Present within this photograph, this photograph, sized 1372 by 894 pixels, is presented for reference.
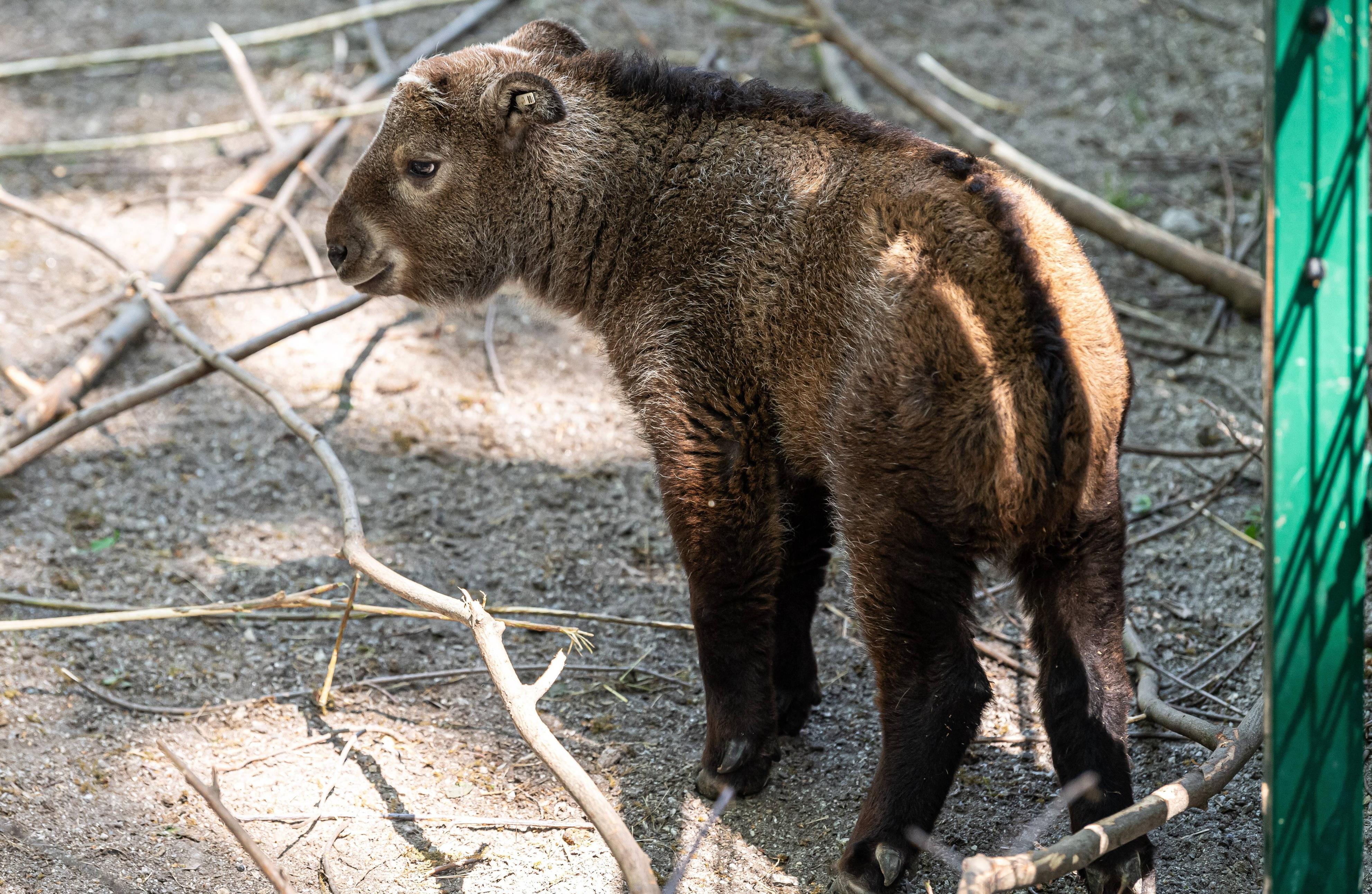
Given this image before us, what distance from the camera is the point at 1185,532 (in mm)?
5020

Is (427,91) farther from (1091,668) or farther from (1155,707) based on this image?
(1155,707)

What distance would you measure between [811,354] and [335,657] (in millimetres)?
1984

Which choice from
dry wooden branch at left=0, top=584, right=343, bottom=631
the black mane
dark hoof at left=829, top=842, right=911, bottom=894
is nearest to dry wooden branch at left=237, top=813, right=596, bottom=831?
dry wooden branch at left=0, top=584, right=343, bottom=631

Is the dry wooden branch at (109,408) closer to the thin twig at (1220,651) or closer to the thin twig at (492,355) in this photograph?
the thin twig at (492,355)

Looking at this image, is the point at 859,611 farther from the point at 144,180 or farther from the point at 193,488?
the point at 144,180

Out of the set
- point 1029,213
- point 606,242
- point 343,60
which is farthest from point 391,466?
point 343,60

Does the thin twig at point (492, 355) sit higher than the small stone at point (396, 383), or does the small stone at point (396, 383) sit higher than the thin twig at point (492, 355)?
the thin twig at point (492, 355)

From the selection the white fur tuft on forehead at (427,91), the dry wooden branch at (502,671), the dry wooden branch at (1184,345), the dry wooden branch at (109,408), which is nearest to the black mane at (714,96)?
the white fur tuft on forehead at (427,91)

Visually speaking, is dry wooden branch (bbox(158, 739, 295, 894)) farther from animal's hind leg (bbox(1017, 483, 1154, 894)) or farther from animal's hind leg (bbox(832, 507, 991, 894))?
animal's hind leg (bbox(1017, 483, 1154, 894))

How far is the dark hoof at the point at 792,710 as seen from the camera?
414 centimetres

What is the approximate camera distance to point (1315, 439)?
2.28m

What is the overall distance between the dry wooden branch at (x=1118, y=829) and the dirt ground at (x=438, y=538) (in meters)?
0.50

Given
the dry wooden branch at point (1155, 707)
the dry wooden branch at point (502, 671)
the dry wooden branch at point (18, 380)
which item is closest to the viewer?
the dry wooden branch at point (502, 671)

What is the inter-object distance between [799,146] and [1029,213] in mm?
815
